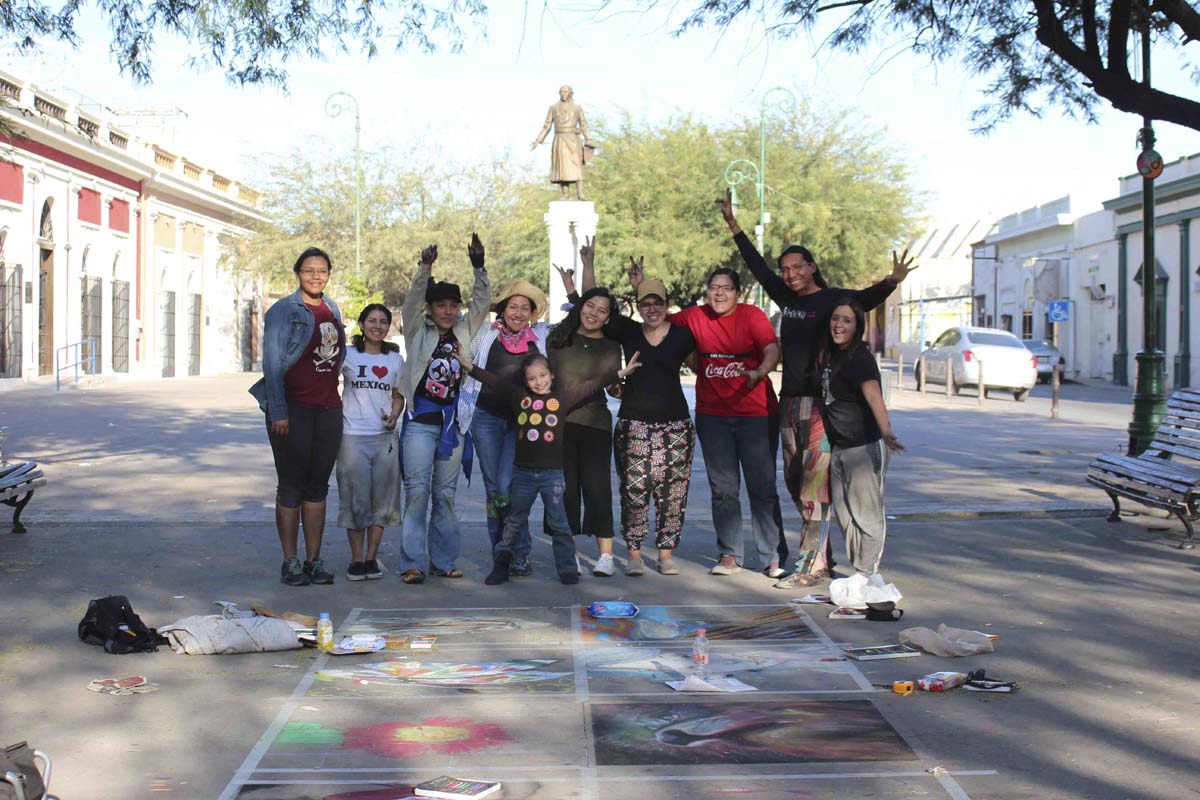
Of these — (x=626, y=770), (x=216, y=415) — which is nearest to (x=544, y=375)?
(x=626, y=770)

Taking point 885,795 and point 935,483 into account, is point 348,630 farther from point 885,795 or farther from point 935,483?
point 935,483

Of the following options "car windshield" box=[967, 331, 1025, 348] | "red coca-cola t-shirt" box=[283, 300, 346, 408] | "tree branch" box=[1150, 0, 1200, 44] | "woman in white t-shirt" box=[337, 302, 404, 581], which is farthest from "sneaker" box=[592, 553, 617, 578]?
"car windshield" box=[967, 331, 1025, 348]

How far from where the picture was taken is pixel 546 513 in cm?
819

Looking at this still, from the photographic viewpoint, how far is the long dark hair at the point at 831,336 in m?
7.64

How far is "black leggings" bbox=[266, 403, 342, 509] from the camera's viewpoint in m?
7.91

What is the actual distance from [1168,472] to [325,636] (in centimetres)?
620

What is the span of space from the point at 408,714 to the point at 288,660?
1161 millimetres

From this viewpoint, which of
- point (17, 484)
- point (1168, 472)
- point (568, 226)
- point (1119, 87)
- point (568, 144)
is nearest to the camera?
point (17, 484)

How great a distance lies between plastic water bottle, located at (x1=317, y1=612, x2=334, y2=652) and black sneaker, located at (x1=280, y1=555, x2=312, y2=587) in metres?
1.51

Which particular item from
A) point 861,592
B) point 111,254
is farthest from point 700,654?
point 111,254

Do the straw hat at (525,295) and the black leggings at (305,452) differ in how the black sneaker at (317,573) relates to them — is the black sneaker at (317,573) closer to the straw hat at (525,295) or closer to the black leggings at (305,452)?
the black leggings at (305,452)

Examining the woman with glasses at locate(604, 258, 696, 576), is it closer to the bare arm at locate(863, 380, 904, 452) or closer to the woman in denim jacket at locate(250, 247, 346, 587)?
the bare arm at locate(863, 380, 904, 452)

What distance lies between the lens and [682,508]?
8.47m

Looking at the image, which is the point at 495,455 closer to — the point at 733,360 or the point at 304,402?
the point at 304,402
